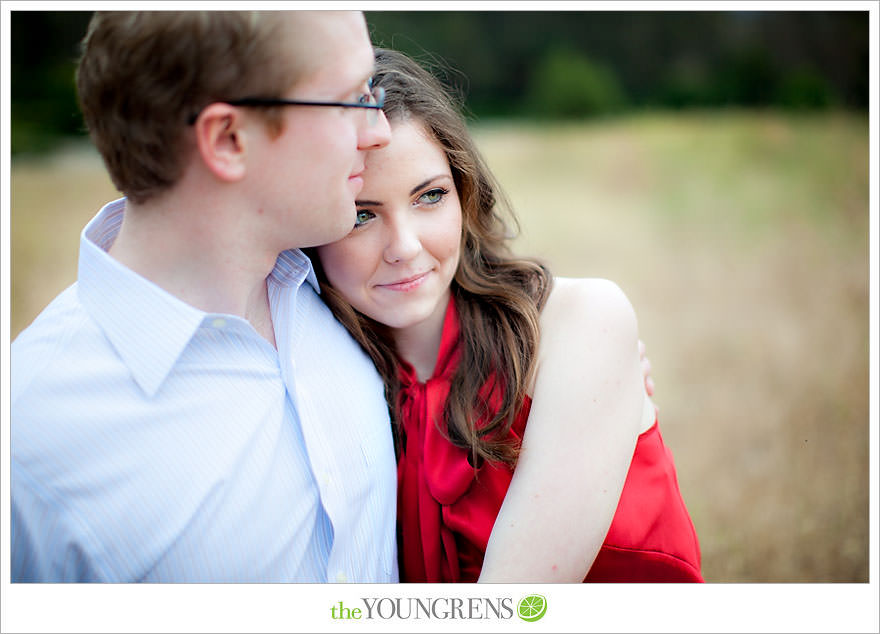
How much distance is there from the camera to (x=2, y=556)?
127 cm

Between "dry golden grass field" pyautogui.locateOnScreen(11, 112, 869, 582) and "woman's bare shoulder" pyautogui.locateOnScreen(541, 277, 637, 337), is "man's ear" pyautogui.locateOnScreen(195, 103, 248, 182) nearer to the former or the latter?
"woman's bare shoulder" pyautogui.locateOnScreen(541, 277, 637, 337)

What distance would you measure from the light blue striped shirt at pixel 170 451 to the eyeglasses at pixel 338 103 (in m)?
0.40

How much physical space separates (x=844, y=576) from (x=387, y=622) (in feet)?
8.05

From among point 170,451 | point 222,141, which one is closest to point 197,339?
point 170,451

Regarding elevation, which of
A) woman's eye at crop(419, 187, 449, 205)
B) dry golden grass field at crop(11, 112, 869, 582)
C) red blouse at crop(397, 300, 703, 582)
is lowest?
dry golden grass field at crop(11, 112, 869, 582)

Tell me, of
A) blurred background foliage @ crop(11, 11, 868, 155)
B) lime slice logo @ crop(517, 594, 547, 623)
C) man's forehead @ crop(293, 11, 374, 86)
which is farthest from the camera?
blurred background foliage @ crop(11, 11, 868, 155)

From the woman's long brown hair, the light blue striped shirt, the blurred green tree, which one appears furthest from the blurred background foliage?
the light blue striped shirt

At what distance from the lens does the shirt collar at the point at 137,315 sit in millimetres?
1251

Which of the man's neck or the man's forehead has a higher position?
the man's forehead

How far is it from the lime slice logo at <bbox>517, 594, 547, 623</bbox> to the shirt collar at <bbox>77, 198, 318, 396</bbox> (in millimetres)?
877

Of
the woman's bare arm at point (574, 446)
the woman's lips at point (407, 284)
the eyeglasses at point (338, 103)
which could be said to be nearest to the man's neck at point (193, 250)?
the eyeglasses at point (338, 103)

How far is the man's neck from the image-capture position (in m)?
1.35

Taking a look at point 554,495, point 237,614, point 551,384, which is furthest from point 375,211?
point 237,614

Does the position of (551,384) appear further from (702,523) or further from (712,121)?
(712,121)
